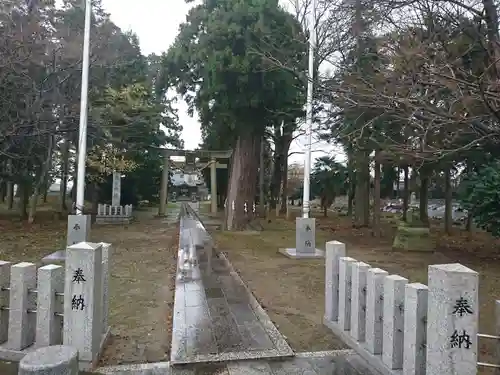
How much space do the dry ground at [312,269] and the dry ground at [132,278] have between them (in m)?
1.53

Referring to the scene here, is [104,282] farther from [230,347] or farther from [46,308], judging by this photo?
[230,347]

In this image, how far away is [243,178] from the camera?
17.0m

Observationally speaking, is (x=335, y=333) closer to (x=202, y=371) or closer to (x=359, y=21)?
(x=202, y=371)

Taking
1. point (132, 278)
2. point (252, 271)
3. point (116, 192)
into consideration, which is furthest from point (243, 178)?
point (132, 278)

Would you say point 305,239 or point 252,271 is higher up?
point 305,239

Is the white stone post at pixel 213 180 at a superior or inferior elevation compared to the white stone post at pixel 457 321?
superior

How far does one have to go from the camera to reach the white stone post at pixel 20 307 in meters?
4.02

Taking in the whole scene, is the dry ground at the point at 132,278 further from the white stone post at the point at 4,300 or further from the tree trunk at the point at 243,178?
the tree trunk at the point at 243,178

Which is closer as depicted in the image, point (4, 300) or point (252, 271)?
point (4, 300)

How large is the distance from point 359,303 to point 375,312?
34 cm

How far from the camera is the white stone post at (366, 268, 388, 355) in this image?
4086 millimetres

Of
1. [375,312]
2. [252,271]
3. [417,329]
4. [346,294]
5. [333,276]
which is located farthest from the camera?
[252,271]

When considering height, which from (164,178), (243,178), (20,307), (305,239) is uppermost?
(164,178)

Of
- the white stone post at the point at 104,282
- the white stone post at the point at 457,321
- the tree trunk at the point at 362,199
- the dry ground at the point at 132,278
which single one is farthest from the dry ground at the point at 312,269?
the tree trunk at the point at 362,199
